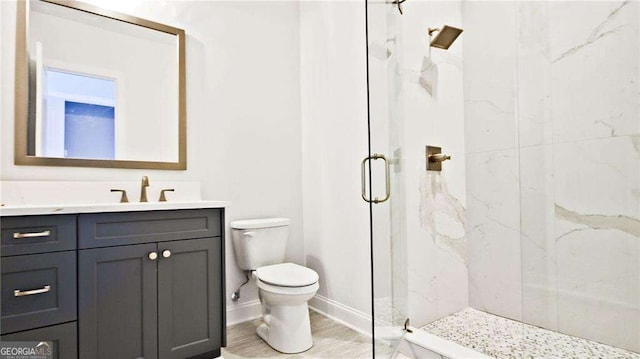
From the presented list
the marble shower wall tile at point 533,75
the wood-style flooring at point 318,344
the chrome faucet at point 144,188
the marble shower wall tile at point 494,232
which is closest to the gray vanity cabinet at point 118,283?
the wood-style flooring at point 318,344

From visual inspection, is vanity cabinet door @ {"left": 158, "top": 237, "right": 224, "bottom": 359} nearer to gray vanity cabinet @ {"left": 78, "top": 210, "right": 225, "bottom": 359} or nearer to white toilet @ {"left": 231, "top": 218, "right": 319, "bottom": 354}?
gray vanity cabinet @ {"left": 78, "top": 210, "right": 225, "bottom": 359}

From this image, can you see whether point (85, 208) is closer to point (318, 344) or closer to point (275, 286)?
point (275, 286)

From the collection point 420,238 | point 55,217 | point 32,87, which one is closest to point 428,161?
point 420,238

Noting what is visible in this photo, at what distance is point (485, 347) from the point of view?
164 cm

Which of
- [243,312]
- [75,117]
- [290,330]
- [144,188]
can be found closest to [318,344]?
[290,330]

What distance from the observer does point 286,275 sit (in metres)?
1.94

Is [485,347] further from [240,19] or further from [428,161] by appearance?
[240,19]

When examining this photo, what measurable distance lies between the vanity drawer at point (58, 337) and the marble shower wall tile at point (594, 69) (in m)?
2.46

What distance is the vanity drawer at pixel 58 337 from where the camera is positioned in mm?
1271

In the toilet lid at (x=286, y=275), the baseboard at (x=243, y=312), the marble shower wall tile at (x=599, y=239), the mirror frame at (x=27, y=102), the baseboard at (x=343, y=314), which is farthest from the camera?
the baseboard at (x=243, y=312)

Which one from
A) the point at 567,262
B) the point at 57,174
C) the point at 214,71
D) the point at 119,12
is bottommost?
the point at 567,262

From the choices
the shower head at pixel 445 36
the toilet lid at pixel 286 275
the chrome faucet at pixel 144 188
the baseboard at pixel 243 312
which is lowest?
the baseboard at pixel 243 312

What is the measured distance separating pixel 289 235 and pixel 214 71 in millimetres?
1271

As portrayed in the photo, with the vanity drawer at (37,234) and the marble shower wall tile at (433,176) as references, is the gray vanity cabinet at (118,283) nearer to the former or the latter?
the vanity drawer at (37,234)
